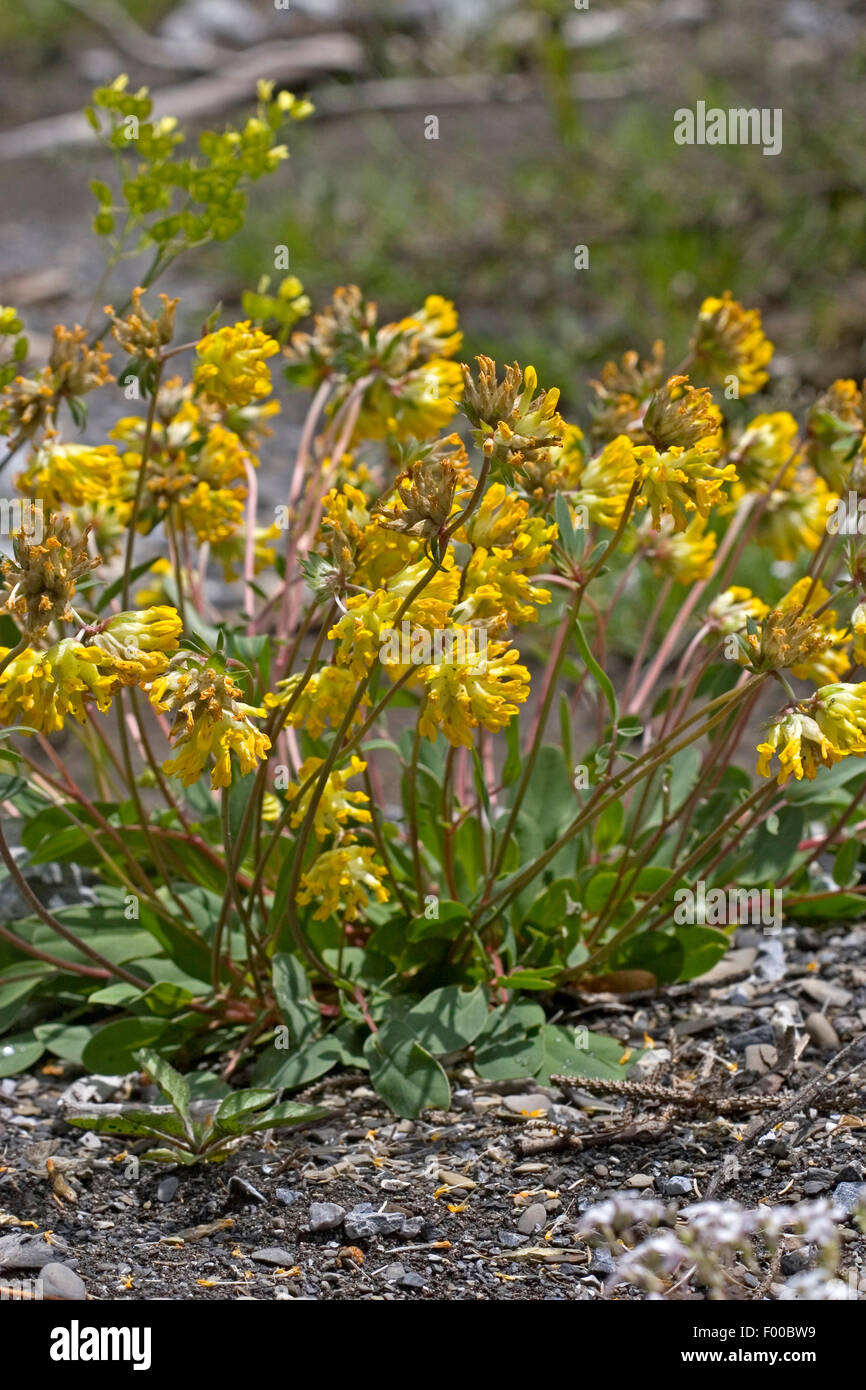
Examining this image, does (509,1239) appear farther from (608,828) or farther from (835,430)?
(835,430)

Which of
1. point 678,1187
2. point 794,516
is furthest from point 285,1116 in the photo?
point 794,516

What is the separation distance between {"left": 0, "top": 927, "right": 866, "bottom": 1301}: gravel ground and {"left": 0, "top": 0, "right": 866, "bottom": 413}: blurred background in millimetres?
3087

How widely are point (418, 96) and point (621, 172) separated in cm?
240

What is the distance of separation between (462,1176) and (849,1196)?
1.82 ft

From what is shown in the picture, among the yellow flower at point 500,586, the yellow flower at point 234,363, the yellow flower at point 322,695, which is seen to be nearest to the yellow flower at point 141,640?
the yellow flower at point 322,695

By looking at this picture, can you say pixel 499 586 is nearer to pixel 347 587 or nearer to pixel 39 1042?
pixel 347 587

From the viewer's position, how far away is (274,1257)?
6.51 feet

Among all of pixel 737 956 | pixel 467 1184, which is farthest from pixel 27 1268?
pixel 737 956

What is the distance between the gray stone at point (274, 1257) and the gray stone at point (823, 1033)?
98 centimetres

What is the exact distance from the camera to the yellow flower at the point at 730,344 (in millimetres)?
2650

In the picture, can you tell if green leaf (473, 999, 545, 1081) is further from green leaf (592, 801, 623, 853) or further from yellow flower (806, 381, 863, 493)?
yellow flower (806, 381, 863, 493)

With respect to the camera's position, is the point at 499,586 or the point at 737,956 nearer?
the point at 499,586

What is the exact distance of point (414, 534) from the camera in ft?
6.04

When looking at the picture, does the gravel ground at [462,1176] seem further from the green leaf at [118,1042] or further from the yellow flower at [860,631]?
the yellow flower at [860,631]
